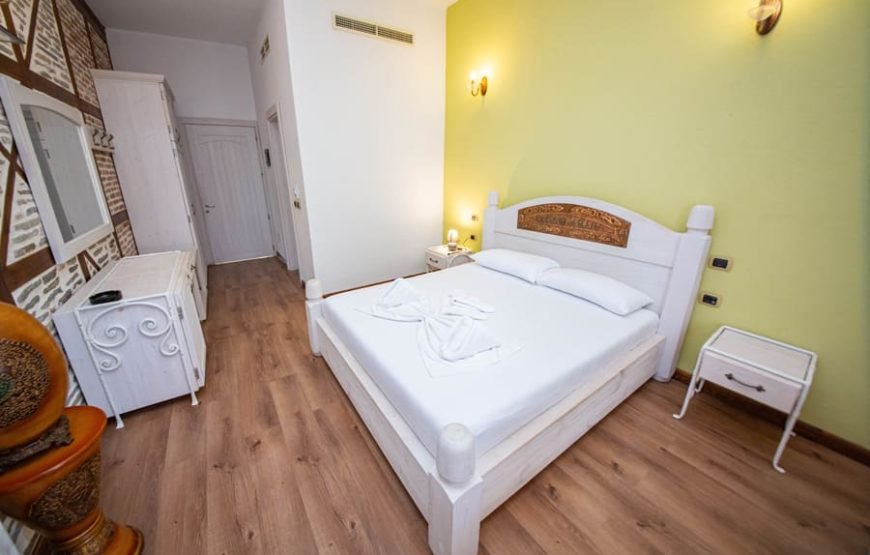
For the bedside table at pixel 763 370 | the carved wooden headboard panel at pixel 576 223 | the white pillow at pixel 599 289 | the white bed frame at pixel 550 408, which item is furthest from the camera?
the carved wooden headboard panel at pixel 576 223

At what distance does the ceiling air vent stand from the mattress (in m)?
2.50

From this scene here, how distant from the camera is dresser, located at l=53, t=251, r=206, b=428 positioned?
1672 millimetres

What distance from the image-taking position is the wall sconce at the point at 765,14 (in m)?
1.55

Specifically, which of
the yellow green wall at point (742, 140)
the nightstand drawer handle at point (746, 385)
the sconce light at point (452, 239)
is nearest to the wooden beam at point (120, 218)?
the sconce light at point (452, 239)

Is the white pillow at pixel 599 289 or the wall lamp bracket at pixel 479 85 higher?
the wall lamp bracket at pixel 479 85

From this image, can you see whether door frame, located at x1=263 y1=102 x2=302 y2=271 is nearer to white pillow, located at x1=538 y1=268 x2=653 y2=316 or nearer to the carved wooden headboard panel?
the carved wooden headboard panel

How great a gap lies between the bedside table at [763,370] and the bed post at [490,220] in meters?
1.91

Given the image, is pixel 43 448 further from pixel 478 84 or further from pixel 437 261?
pixel 478 84

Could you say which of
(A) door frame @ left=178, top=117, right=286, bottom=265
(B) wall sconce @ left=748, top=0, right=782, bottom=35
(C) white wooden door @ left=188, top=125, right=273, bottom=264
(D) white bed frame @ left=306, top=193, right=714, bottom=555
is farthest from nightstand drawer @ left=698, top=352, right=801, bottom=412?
(C) white wooden door @ left=188, top=125, right=273, bottom=264

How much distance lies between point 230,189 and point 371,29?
9.90 ft

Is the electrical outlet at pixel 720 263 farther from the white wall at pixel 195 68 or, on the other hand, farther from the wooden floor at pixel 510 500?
the white wall at pixel 195 68

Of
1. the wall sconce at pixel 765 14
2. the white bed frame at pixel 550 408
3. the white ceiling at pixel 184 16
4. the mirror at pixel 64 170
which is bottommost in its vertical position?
the white bed frame at pixel 550 408

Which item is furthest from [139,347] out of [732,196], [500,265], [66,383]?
[732,196]

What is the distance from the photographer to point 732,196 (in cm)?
183
